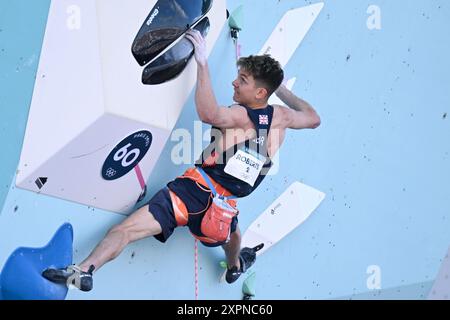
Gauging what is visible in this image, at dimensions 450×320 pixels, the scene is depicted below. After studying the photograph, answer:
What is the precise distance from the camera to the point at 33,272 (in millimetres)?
2311

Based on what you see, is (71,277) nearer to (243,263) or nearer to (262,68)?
(243,263)

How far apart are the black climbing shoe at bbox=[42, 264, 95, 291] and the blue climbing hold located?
0.05 ft

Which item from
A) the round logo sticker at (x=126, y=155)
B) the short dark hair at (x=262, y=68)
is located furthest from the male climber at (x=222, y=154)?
the round logo sticker at (x=126, y=155)

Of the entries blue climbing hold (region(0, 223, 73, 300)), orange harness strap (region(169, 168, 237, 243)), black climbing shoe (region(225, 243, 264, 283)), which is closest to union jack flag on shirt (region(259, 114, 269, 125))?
orange harness strap (region(169, 168, 237, 243))

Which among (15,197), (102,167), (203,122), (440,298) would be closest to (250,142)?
(203,122)

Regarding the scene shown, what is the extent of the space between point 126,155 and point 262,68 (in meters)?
0.53

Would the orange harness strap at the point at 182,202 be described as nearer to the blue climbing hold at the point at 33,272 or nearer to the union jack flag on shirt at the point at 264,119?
the union jack flag on shirt at the point at 264,119

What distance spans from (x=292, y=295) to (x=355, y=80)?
0.93 metres

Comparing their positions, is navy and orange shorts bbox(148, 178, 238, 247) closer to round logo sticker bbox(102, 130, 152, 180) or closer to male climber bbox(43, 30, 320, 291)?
male climber bbox(43, 30, 320, 291)

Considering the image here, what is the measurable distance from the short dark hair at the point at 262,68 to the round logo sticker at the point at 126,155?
1.30 feet

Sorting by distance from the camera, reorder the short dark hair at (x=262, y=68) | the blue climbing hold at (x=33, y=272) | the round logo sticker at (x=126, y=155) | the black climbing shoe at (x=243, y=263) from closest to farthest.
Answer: the blue climbing hold at (x=33, y=272)
the round logo sticker at (x=126, y=155)
the short dark hair at (x=262, y=68)
the black climbing shoe at (x=243, y=263)

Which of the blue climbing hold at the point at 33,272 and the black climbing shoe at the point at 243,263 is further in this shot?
the black climbing shoe at the point at 243,263

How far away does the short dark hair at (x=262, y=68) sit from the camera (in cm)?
268

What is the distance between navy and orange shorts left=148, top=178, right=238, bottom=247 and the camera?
259cm
